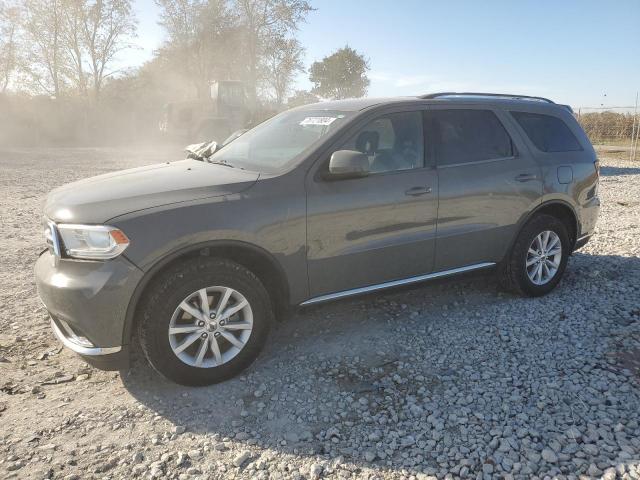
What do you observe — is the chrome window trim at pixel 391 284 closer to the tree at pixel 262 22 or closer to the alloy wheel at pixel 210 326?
the alloy wheel at pixel 210 326

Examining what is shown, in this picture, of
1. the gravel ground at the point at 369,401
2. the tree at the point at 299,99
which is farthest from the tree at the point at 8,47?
the gravel ground at the point at 369,401

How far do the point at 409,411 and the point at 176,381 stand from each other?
1486mm

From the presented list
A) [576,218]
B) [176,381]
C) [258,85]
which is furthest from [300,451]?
[258,85]

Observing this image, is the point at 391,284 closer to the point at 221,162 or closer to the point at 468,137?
the point at 468,137

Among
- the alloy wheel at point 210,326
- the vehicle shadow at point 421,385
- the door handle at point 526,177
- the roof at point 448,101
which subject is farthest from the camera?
the door handle at point 526,177

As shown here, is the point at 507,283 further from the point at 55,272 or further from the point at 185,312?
the point at 55,272

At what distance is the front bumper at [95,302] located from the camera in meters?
2.76

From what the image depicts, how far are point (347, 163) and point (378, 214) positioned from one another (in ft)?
1.66

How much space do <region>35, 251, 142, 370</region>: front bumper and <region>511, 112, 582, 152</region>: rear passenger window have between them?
374 centimetres

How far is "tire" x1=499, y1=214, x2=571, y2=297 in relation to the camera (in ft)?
14.6

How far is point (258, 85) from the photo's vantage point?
3766 centimetres

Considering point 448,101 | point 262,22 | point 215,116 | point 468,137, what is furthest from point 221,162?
point 262,22

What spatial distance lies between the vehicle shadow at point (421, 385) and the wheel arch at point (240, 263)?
30 centimetres

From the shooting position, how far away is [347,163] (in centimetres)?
330
